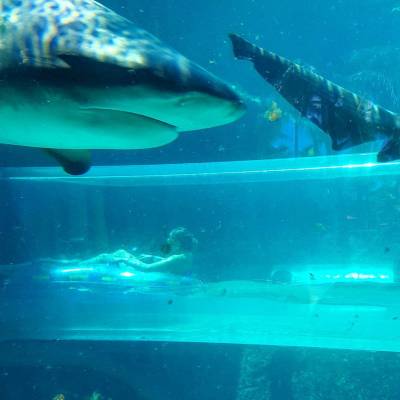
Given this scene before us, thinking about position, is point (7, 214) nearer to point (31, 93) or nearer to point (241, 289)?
point (241, 289)

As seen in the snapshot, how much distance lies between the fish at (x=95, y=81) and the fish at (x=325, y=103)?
1.08 metres

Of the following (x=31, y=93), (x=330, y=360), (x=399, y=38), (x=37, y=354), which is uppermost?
(x=31, y=93)

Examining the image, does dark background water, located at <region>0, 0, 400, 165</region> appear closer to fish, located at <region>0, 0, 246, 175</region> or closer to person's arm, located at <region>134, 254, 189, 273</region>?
fish, located at <region>0, 0, 246, 175</region>

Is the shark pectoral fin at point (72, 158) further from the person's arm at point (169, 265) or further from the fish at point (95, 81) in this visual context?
the person's arm at point (169, 265)

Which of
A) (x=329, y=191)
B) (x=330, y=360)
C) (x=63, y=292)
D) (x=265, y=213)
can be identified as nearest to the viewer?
(x=330, y=360)

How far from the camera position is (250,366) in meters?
8.76

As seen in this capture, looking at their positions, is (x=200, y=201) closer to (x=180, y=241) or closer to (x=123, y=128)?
(x=180, y=241)

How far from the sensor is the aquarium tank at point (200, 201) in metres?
1.89

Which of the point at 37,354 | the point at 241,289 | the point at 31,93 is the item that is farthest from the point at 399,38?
the point at 241,289

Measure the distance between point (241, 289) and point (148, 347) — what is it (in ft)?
29.1

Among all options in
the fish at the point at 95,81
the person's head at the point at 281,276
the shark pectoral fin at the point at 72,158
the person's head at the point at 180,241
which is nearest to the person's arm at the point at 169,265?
the person's head at the point at 180,241

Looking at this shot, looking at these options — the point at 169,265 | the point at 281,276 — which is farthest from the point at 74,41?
the point at 281,276

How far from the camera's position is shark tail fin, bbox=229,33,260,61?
Answer: 280 centimetres

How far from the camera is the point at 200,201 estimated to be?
20.1 meters
